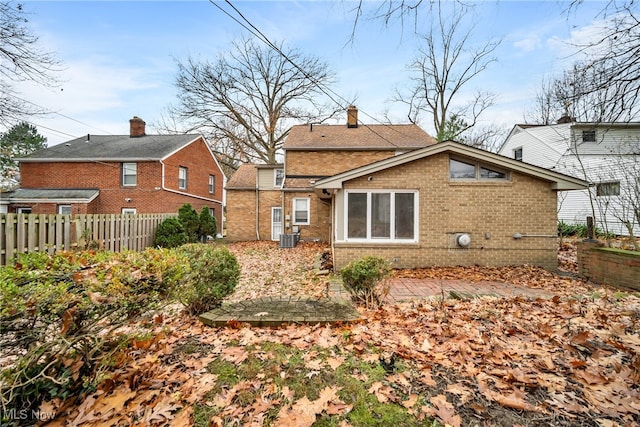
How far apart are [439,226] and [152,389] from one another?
8.37 m

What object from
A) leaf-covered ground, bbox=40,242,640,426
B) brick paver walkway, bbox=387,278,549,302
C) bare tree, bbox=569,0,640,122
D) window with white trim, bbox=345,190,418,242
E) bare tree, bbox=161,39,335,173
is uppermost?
bare tree, bbox=161,39,335,173

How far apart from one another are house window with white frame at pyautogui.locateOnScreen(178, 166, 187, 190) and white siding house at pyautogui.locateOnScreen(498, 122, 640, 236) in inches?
874

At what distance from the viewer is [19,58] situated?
7.85m

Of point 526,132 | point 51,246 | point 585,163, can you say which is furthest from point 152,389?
point 526,132

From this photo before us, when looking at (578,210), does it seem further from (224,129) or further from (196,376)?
(224,129)

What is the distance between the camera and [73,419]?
2.06 metres

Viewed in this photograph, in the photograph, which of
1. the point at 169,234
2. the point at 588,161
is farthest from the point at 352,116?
the point at 588,161

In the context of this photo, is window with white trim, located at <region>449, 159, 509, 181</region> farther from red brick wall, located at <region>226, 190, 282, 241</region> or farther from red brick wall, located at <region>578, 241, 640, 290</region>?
red brick wall, located at <region>226, 190, 282, 241</region>

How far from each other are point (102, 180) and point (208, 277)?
1897 centimetres

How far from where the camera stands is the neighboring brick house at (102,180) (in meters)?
17.5

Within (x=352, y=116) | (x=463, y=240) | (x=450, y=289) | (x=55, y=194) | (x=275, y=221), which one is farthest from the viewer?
(x=352, y=116)

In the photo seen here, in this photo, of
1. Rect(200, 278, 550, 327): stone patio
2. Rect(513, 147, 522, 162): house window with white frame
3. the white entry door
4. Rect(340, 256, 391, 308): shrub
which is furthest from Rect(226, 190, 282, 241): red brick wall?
Rect(513, 147, 522, 162): house window with white frame

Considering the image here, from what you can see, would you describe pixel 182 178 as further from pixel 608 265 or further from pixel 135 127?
pixel 608 265

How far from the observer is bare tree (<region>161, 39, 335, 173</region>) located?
24594 millimetres
